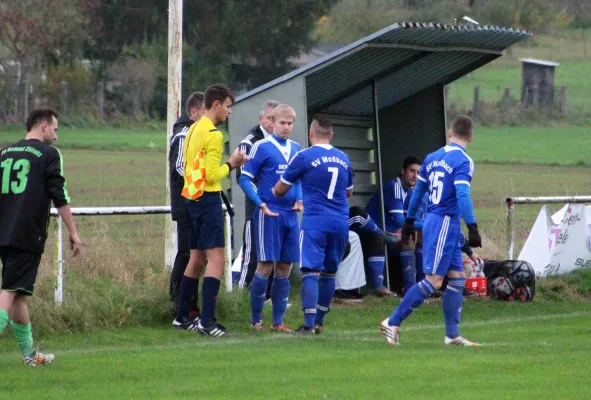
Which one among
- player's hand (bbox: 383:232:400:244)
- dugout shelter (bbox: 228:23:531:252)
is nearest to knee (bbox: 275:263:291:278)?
dugout shelter (bbox: 228:23:531:252)

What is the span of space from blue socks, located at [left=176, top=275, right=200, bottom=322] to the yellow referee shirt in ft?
3.05

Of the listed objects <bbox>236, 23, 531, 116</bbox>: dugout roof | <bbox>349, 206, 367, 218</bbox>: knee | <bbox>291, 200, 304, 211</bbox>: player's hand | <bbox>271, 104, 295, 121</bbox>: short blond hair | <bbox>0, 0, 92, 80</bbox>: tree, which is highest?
<bbox>0, 0, 92, 80</bbox>: tree

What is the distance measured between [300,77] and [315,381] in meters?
5.64

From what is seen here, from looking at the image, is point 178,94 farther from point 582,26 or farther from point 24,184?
point 582,26

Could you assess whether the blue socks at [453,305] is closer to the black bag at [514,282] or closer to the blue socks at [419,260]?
the black bag at [514,282]

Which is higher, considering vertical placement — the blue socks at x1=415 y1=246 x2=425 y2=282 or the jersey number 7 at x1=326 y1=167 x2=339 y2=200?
the jersey number 7 at x1=326 y1=167 x2=339 y2=200

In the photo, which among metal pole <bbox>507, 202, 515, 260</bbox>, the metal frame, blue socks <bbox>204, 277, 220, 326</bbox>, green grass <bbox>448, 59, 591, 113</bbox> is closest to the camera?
blue socks <bbox>204, 277, 220, 326</bbox>

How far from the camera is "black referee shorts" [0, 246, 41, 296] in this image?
883 centimetres

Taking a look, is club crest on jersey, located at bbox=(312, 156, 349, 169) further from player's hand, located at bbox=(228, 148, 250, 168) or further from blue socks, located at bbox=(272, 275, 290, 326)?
blue socks, located at bbox=(272, 275, 290, 326)

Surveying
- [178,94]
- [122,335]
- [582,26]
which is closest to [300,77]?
[178,94]

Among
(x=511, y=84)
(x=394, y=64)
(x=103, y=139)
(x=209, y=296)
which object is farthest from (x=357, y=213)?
(x=511, y=84)

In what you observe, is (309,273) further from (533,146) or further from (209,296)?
(533,146)

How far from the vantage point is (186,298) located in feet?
36.8

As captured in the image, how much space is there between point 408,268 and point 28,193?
6.57 m
